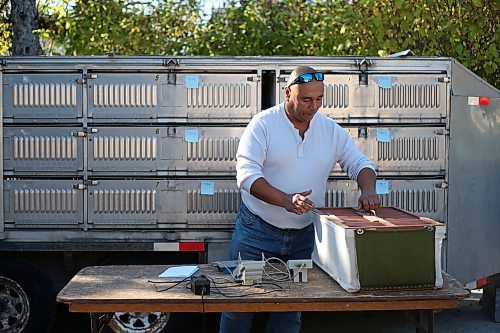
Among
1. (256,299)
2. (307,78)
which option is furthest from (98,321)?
(307,78)

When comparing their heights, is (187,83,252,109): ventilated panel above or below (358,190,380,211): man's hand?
above

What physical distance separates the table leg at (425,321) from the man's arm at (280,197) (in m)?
0.84

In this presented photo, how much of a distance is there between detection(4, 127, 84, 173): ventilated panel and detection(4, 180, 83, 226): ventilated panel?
4.7 inches

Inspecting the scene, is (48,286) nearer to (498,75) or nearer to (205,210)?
(205,210)

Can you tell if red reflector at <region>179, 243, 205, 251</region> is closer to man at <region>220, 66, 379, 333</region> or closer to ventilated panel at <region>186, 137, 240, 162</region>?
ventilated panel at <region>186, 137, 240, 162</region>

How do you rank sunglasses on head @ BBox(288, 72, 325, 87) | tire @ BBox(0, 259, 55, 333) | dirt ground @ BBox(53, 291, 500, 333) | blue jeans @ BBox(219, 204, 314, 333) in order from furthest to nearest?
dirt ground @ BBox(53, 291, 500, 333) < tire @ BBox(0, 259, 55, 333) < blue jeans @ BBox(219, 204, 314, 333) < sunglasses on head @ BBox(288, 72, 325, 87)

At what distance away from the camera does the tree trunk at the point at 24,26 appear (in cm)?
895

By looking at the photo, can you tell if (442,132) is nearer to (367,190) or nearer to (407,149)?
(407,149)

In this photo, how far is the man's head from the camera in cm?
436

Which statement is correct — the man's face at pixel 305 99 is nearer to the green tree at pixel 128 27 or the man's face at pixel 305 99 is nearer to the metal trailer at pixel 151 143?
the metal trailer at pixel 151 143

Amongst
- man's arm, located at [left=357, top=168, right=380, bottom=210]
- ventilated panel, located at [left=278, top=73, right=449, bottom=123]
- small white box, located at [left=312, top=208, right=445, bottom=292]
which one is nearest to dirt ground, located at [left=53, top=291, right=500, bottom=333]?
ventilated panel, located at [left=278, top=73, right=449, bottom=123]

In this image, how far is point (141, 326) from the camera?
6023mm

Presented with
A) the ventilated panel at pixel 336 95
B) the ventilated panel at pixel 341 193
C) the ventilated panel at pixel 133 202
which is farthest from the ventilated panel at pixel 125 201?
the ventilated panel at pixel 336 95

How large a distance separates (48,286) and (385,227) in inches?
136
